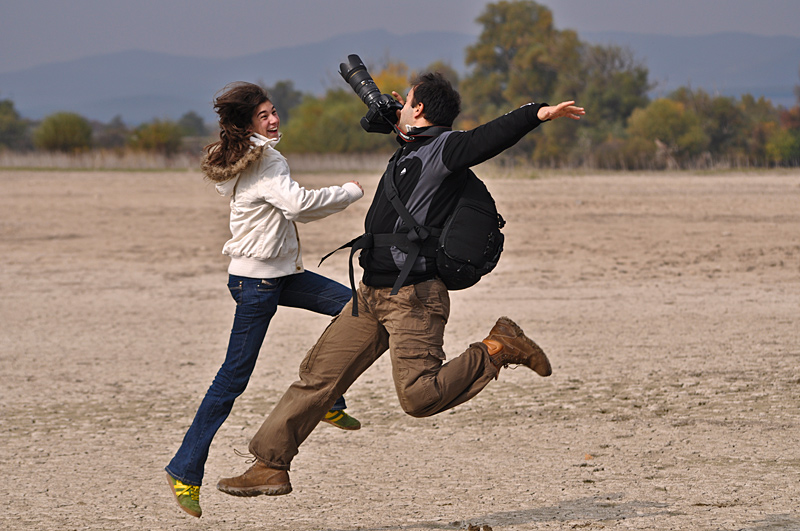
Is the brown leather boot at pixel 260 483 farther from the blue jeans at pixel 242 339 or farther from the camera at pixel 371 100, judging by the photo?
the camera at pixel 371 100

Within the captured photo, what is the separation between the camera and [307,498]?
5.62 metres

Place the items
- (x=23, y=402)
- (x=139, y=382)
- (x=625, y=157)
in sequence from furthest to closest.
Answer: (x=625, y=157)
(x=139, y=382)
(x=23, y=402)

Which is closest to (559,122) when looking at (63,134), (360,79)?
(63,134)

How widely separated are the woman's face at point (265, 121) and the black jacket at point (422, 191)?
1.85ft

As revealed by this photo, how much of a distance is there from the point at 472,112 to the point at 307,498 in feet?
190

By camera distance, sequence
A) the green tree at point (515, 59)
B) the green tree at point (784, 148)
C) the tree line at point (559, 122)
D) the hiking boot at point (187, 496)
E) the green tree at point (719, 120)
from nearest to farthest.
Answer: the hiking boot at point (187, 496), the green tree at point (784, 148), the tree line at point (559, 122), the green tree at point (719, 120), the green tree at point (515, 59)

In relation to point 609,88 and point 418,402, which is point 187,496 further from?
point 609,88

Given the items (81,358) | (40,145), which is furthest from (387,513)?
(40,145)

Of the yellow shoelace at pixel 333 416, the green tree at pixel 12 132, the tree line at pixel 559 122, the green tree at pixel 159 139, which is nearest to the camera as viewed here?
the yellow shoelace at pixel 333 416

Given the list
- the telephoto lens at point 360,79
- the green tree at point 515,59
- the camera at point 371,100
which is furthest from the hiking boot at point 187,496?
the green tree at point 515,59

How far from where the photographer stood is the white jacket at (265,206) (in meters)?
4.22

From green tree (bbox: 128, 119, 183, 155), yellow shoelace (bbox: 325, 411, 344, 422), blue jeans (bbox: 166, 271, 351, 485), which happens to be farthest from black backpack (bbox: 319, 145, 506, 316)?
green tree (bbox: 128, 119, 183, 155)

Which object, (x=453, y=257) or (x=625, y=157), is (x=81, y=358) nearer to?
(x=453, y=257)

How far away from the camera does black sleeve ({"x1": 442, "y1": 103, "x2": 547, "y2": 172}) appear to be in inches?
152
